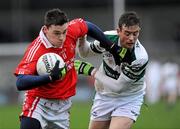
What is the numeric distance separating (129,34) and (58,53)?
40.8 inches

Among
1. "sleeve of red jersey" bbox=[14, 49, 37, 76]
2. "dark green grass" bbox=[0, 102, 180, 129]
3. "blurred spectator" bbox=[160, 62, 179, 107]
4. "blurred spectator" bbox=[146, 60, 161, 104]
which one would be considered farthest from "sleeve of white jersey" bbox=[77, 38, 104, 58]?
"blurred spectator" bbox=[146, 60, 161, 104]

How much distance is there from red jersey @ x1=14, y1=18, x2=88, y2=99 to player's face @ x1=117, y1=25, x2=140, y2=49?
1.92 feet

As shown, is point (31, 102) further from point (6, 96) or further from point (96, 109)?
point (6, 96)

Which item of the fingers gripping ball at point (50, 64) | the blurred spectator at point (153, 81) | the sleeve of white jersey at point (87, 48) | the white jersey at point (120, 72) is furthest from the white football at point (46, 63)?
the blurred spectator at point (153, 81)

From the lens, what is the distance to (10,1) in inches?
1104

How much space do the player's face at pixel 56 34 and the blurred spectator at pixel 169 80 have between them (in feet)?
42.2

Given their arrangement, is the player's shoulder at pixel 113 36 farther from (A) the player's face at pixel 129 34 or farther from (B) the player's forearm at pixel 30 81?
(B) the player's forearm at pixel 30 81

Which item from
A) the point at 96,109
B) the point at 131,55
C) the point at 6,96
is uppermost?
the point at 131,55

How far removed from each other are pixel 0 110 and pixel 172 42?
869 centimetres

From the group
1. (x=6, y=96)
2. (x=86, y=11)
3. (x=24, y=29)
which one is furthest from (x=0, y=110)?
(x=86, y=11)

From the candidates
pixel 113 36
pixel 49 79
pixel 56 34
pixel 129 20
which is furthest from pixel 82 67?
pixel 49 79

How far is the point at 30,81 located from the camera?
8906 millimetres

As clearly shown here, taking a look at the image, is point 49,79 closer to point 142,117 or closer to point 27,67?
point 27,67

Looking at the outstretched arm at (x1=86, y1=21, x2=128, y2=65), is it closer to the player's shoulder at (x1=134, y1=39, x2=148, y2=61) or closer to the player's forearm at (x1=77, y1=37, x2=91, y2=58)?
the player's shoulder at (x1=134, y1=39, x2=148, y2=61)
